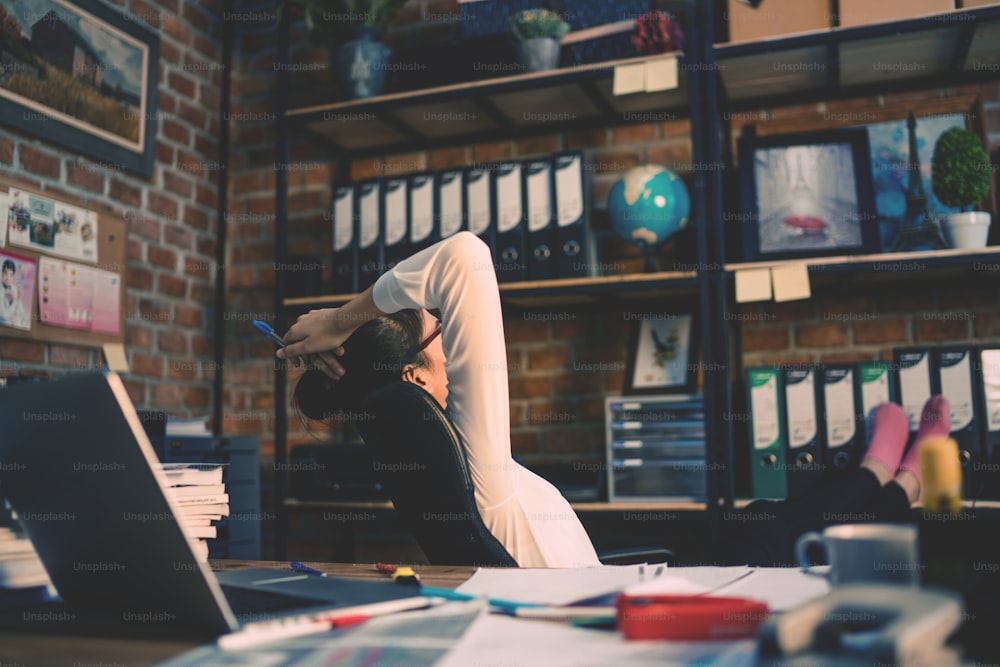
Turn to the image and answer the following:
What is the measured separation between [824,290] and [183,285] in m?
1.97

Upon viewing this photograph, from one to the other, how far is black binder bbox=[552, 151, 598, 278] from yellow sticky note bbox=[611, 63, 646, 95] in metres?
0.20

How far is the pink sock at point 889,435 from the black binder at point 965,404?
0.10 metres

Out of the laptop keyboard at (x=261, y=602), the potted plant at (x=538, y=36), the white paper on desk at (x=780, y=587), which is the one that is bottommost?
the laptop keyboard at (x=261, y=602)

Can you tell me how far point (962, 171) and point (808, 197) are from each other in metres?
0.36

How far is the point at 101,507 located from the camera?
68 cm

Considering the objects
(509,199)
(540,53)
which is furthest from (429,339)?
(540,53)

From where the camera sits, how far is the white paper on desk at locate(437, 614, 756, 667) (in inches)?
21.3

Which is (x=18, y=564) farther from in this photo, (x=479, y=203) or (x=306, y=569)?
(x=479, y=203)

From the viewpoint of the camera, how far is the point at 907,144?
231 cm

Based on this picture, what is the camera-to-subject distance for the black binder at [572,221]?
7.51 feet

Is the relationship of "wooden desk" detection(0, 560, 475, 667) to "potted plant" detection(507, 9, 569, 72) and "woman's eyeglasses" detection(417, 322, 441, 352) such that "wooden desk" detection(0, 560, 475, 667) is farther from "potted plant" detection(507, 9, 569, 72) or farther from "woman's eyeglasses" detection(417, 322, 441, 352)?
"potted plant" detection(507, 9, 569, 72)

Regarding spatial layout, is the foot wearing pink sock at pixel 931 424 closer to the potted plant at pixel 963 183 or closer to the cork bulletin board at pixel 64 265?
the potted plant at pixel 963 183

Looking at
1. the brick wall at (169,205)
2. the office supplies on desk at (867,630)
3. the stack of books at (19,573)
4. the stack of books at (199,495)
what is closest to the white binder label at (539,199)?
the brick wall at (169,205)

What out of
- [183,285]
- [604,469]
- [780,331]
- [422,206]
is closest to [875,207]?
[780,331]
